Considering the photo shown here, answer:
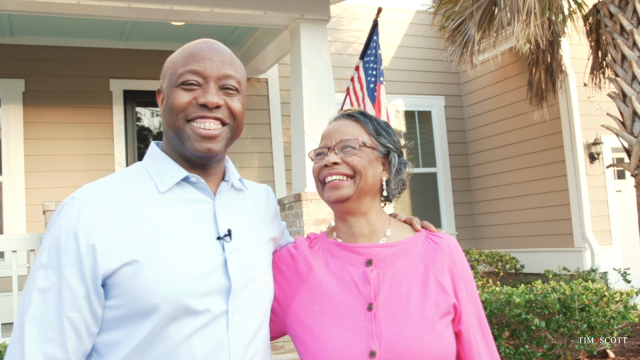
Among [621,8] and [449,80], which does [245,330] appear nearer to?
[621,8]

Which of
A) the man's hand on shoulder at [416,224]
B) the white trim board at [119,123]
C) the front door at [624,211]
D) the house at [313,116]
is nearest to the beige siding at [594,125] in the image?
the house at [313,116]

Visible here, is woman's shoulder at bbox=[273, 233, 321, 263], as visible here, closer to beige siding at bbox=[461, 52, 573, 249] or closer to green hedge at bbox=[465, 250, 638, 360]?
green hedge at bbox=[465, 250, 638, 360]

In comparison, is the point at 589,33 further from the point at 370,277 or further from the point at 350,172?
the point at 370,277

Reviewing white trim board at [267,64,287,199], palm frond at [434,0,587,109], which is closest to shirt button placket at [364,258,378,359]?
palm frond at [434,0,587,109]

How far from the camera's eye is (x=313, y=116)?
5309 mm

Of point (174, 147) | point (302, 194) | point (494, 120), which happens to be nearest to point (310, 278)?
point (174, 147)

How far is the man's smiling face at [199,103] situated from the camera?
1.78 m

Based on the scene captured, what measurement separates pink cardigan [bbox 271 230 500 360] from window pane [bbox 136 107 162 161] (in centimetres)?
484

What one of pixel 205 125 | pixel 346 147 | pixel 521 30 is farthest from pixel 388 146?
pixel 521 30

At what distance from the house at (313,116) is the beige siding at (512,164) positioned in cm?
2

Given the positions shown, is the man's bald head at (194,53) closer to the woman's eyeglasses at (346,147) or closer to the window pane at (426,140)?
the woman's eyeglasses at (346,147)

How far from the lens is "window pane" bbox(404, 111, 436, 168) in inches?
325

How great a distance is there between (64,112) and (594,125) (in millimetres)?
6633

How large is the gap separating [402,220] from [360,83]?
3.45 meters
